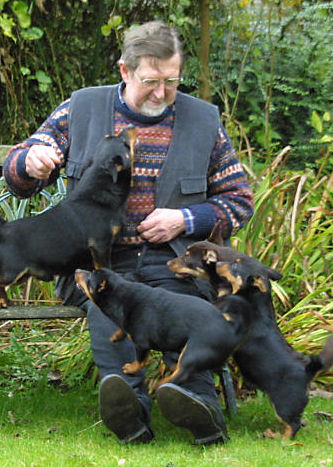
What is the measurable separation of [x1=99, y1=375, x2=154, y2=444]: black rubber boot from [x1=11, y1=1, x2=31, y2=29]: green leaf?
4025 millimetres

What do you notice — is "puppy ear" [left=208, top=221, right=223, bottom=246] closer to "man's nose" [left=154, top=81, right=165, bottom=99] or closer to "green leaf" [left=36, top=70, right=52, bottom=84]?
"man's nose" [left=154, top=81, right=165, bottom=99]

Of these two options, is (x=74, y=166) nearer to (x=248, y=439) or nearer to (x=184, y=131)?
(x=184, y=131)

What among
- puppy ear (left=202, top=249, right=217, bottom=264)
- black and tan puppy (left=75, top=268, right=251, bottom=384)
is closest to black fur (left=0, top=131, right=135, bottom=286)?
black and tan puppy (left=75, top=268, right=251, bottom=384)

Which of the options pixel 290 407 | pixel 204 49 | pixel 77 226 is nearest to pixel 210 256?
pixel 77 226

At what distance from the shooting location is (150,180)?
4.12 m

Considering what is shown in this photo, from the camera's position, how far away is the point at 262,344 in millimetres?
3729

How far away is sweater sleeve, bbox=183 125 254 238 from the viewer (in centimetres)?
407

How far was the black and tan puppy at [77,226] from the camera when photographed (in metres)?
3.77

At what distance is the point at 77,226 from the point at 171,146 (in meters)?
0.71

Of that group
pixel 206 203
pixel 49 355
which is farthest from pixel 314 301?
pixel 49 355

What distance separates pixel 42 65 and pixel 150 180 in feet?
11.1

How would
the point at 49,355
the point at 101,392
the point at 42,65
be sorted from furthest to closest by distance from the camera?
the point at 42,65 < the point at 49,355 < the point at 101,392

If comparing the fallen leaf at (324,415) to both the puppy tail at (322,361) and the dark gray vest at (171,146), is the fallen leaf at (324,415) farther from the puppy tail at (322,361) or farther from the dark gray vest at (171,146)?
the dark gray vest at (171,146)

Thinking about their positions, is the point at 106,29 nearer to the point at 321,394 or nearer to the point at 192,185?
the point at 192,185
